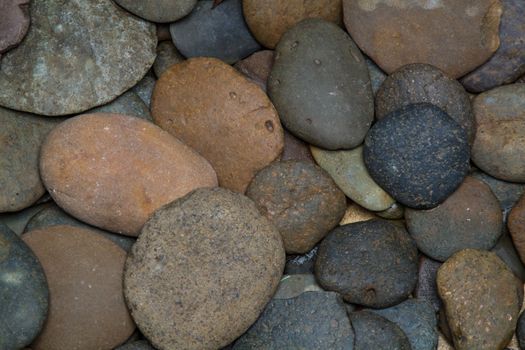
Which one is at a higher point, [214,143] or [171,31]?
[171,31]

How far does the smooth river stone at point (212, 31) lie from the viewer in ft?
9.52

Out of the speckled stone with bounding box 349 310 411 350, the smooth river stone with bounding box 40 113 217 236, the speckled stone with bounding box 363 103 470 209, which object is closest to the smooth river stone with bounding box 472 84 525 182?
the speckled stone with bounding box 363 103 470 209

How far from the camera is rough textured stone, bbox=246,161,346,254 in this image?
279 cm

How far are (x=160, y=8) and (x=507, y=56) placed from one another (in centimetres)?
127

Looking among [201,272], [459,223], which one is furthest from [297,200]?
[459,223]

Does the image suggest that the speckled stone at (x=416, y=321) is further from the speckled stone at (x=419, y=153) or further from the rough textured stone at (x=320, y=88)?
the rough textured stone at (x=320, y=88)

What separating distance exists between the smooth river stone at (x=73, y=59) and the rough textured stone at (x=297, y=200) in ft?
2.03

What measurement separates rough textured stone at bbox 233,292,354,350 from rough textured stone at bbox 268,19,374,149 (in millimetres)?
564

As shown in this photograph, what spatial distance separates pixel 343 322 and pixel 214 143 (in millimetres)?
780

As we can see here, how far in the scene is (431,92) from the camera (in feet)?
9.26

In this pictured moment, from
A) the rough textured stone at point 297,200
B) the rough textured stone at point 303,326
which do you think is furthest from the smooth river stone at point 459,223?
the rough textured stone at point 303,326

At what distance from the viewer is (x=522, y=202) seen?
280 cm

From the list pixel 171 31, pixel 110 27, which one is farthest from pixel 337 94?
pixel 110 27

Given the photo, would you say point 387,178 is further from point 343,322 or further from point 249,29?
point 249,29
